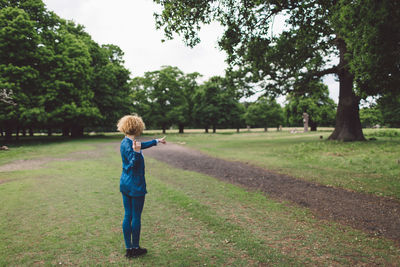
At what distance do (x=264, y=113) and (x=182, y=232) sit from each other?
7087 cm

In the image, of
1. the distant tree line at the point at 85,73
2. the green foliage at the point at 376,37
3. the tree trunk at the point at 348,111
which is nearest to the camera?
the green foliage at the point at 376,37

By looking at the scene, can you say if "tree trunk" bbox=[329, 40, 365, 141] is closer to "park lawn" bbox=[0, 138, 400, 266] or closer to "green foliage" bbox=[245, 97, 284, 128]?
"park lawn" bbox=[0, 138, 400, 266]

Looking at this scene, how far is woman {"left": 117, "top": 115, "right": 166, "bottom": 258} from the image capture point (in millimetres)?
3672

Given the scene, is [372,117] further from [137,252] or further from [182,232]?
[137,252]

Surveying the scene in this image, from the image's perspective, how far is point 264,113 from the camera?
71938 mm

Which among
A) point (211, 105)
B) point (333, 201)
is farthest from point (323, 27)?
point (211, 105)

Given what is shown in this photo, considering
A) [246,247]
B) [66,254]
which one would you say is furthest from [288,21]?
[66,254]

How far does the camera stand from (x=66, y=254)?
12.6ft

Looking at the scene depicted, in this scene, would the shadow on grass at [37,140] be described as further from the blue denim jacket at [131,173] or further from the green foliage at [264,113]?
the green foliage at [264,113]

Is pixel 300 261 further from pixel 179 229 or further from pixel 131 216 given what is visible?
pixel 131 216

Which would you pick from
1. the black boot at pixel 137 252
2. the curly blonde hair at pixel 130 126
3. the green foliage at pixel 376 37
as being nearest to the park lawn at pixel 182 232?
the black boot at pixel 137 252

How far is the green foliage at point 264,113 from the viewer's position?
7069 centimetres

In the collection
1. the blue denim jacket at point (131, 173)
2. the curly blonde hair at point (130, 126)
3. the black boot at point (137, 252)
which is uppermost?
the curly blonde hair at point (130, 126)

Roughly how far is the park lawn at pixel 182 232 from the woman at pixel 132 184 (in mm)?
343
